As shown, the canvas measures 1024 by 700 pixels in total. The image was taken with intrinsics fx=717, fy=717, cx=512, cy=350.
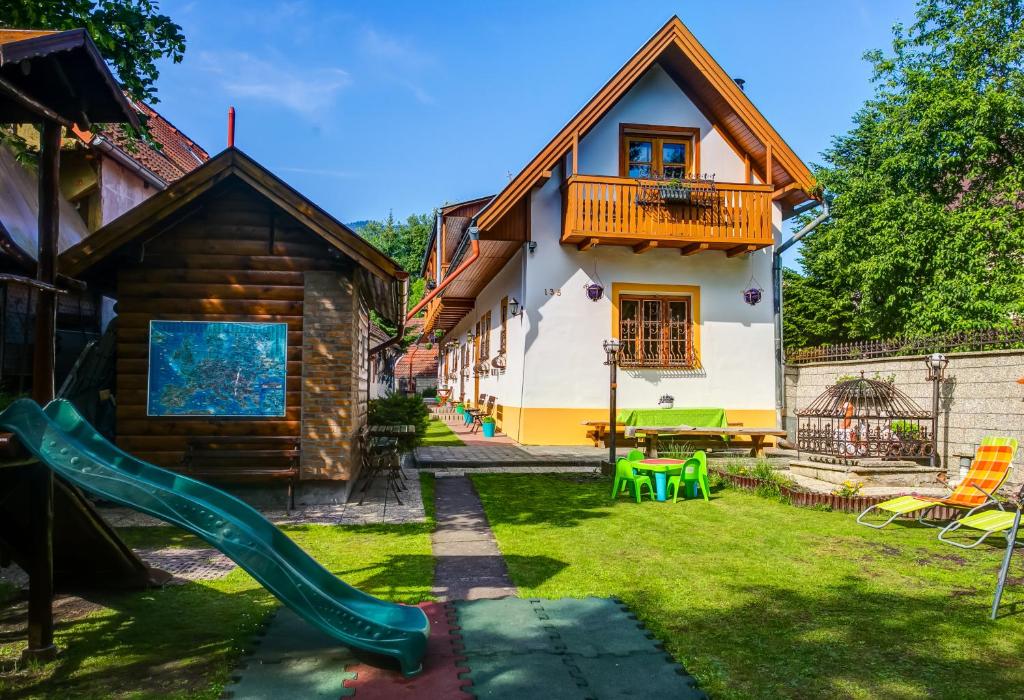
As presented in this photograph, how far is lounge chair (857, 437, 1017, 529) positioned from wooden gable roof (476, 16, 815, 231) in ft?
30.3

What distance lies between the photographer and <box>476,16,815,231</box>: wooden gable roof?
15023 mm

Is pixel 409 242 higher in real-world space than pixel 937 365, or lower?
higher

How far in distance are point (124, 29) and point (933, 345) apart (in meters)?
13.5

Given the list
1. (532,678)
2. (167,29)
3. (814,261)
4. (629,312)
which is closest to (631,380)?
(629,312)

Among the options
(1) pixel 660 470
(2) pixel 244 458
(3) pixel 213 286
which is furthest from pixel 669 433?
(3) pixel 213 286

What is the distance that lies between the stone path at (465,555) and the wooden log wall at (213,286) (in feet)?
7.79

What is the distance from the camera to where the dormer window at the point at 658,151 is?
16.3m

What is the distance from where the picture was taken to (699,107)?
54.4 feet

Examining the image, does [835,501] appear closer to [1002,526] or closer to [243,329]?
[1002,526]

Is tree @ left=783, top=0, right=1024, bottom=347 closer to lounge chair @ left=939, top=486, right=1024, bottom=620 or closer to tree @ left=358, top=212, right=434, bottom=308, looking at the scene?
lounge chair @ left=939, top=486, right=1024, bottom=620

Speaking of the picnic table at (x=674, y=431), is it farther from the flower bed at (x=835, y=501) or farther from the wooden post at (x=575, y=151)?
the wooden post at (x=575, y=151)

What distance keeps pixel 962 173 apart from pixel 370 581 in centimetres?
2177

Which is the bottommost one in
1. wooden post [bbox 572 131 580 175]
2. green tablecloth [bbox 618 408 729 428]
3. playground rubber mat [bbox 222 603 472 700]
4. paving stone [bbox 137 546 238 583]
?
playground rubber mat [bbox 222 603 472 700]

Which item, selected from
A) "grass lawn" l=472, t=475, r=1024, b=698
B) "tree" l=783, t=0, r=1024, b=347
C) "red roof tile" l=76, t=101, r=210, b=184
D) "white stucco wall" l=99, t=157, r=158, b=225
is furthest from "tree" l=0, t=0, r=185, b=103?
"tree" l=783, t=0, r=1024, b=347
